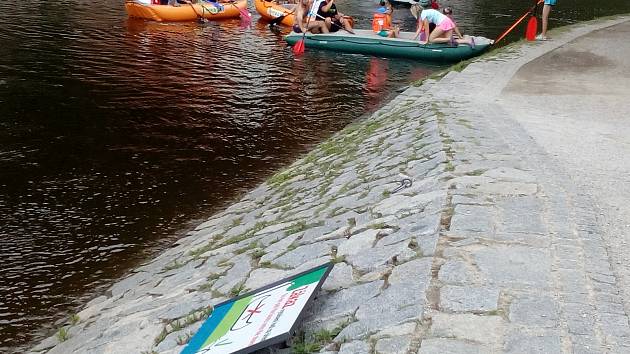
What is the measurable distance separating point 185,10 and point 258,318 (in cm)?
2134

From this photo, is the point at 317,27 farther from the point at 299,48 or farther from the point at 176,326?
the point at 176,326

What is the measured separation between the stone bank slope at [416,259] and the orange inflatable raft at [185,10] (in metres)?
16.5

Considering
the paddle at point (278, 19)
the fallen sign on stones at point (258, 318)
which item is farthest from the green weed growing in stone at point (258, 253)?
the paddle at point (278, 19)

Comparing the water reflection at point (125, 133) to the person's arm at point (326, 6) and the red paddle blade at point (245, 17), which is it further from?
the red paddle blade at point (245, 17)

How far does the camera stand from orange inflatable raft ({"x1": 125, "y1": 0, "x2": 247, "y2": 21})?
75.8 feet

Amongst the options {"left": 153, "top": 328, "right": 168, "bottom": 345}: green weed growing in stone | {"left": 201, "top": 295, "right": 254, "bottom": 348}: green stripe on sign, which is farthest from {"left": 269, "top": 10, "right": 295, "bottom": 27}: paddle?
{"left": 201, "top": 295, "right": 254, "bottom": 348}: green stripe on sign

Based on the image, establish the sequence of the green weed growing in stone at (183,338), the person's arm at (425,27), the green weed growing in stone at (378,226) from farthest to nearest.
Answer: the person's arm at (425,27) < the green weed growing in stone at (378,226) < the green weed growing in stone at (183,338)

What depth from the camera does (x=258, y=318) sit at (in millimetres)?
3850

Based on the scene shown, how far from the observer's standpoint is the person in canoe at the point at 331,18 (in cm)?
1988

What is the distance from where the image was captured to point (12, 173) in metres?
9.25

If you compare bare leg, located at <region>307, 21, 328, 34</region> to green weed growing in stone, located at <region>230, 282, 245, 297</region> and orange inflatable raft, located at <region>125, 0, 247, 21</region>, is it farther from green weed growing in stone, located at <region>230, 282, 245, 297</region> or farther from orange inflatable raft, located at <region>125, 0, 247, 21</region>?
green weed growing in stone, located at <region>230, 282, 245, 297</region>

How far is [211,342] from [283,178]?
5072 mm

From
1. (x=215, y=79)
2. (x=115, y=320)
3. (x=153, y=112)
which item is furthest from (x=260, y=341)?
(x=215, y=79)

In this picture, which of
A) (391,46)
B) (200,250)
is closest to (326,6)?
(391,46)
